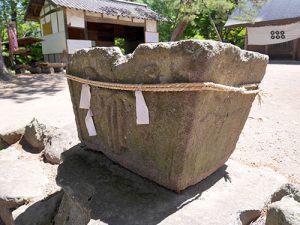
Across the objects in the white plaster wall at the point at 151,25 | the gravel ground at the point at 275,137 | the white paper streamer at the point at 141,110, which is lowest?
the gravel ground at the point at 275,137

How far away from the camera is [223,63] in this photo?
1458 mm

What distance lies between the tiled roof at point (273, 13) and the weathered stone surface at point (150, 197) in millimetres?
14220

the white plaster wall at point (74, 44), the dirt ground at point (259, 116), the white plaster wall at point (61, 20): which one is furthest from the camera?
the white plaster wall at point (74, 44)

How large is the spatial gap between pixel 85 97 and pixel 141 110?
597 millimetres

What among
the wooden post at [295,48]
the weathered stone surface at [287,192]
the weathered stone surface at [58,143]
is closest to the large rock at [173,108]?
the weathered stone surface at [287,192]

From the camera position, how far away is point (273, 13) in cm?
1538

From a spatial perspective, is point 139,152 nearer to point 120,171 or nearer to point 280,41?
point 120,171

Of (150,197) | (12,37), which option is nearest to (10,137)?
(150,197)

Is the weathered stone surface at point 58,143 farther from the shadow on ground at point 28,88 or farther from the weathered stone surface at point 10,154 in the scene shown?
the shadow on ground at point 28,88

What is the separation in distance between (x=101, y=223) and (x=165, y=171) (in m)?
0.44

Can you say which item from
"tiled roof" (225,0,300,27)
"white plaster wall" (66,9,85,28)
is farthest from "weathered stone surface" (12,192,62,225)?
"tiled roof" (225,0,300,27)

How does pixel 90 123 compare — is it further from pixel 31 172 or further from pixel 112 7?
pixel 112 7

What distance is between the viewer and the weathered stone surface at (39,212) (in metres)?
2.10

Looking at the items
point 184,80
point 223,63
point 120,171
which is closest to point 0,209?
point 120,171
